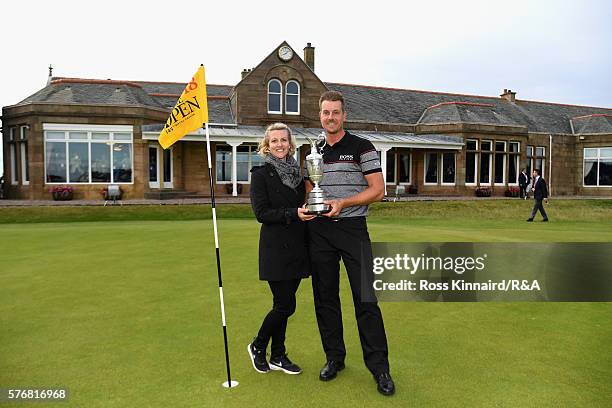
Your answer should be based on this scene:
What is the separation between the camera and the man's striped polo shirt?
3639 millimetres

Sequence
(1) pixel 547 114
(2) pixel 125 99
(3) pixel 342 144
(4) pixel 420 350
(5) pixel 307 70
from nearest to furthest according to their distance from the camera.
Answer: (3) pixel 342 144 < (4) pixel 420 350 < (2) pixel 125 99 < (5) pixel 307 70 < (1) pixel 547 114

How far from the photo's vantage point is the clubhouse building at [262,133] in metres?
23.3

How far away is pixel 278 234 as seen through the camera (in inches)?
143

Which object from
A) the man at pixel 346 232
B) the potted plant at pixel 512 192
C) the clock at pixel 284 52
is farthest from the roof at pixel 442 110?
the man at pixel 346 232

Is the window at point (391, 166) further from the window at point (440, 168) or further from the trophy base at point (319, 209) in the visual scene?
the trophy base at point (319, 209)

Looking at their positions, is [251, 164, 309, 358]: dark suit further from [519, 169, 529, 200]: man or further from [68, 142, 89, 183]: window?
[519, 169, 529, 200]: man

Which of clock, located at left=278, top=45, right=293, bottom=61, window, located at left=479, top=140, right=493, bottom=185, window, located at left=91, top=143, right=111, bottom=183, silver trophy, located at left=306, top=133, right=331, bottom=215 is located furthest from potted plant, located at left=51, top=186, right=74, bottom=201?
window, located at left=479, top=140, right=493, bottom=185

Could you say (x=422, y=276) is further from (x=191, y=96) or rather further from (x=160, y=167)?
(x=160, y=167)

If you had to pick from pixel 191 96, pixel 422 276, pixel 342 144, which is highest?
pixel 191 96

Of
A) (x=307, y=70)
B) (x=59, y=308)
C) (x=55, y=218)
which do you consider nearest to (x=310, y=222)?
(x=59, y=308)

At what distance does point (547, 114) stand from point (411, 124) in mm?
12512

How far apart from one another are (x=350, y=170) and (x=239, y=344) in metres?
1.84

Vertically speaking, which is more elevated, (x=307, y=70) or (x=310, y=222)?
(x=307, y=70)

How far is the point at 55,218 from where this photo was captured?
56.4ft
